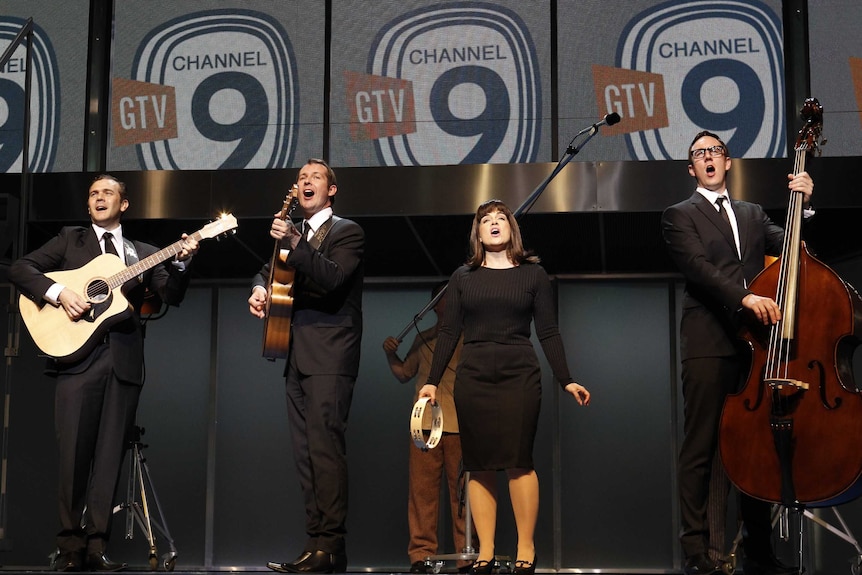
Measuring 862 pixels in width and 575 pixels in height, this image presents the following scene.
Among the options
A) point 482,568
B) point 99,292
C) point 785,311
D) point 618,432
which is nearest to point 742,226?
point 785,311

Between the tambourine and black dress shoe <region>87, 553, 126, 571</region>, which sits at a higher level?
the tambourine

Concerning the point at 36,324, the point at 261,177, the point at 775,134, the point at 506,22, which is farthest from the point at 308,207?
the point at 775,134

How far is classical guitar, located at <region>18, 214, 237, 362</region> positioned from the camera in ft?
15.4

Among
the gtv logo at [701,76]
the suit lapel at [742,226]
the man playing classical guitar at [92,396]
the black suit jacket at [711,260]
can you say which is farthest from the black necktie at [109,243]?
the gtv logo at [701,76]

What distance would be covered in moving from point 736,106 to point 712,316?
3.17m

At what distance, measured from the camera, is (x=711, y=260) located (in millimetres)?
4254

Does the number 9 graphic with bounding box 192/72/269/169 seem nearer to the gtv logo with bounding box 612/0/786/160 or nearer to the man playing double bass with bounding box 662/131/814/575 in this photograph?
the gtv logo with bounding box 612/0/786/160

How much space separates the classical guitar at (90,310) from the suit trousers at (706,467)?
2291 millimetres

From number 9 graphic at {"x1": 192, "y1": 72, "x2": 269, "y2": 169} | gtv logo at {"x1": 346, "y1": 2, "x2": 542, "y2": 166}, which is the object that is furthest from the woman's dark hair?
number 9 graphic at {"x1": 192, "y1": 72, "x2": 269, "y2": 169}

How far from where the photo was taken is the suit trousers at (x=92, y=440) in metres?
4.62

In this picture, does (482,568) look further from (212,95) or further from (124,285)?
(212,95)

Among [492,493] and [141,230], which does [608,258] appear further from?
[492,493]

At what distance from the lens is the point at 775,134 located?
684 centimetres

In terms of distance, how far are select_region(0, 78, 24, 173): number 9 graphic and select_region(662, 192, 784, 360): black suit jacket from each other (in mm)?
3979
